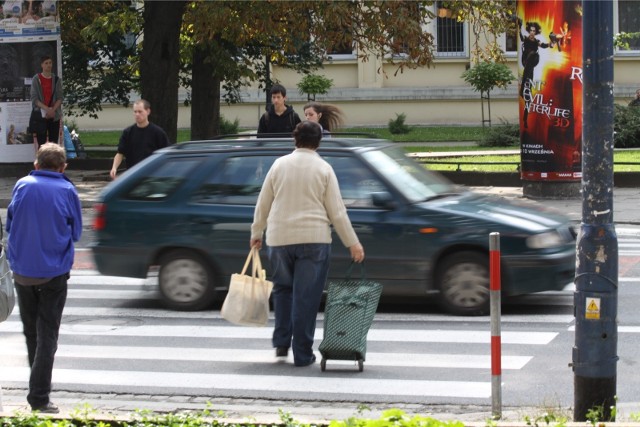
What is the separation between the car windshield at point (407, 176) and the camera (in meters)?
10.5

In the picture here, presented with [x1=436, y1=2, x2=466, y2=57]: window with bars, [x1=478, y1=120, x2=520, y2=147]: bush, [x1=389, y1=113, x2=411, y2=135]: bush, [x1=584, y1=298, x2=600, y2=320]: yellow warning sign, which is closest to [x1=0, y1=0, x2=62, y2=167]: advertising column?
[x1=478, y1=120, x2=520, y2=147]: bush

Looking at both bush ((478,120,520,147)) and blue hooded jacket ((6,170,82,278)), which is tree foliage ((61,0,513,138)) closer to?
bush ((478,120,520,147))

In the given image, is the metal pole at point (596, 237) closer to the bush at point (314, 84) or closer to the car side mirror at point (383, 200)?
the car side mirror at point (383, 200)

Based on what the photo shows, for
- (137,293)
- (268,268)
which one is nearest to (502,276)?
(268,268)

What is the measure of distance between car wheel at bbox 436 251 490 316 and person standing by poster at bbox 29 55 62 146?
570 inches

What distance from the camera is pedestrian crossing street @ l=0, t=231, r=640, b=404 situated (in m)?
8.07

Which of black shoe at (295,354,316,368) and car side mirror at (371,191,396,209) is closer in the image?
black shoe at (295,354,316,368)

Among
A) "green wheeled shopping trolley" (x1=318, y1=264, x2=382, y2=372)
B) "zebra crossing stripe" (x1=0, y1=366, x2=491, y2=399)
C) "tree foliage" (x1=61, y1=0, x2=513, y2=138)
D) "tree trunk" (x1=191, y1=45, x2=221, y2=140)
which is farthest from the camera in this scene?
"tree trunk" (x1=191, y1=45, x2=221, y2=140)

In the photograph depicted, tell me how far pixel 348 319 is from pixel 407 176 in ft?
8.70

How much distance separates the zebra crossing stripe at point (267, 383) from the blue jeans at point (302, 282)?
12.2 inches

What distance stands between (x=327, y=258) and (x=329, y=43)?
44.3ft

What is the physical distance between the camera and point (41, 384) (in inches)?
286

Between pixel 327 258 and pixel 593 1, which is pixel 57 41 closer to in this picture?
pixel 327 258

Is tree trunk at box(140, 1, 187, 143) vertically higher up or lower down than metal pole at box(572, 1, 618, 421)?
higher up
